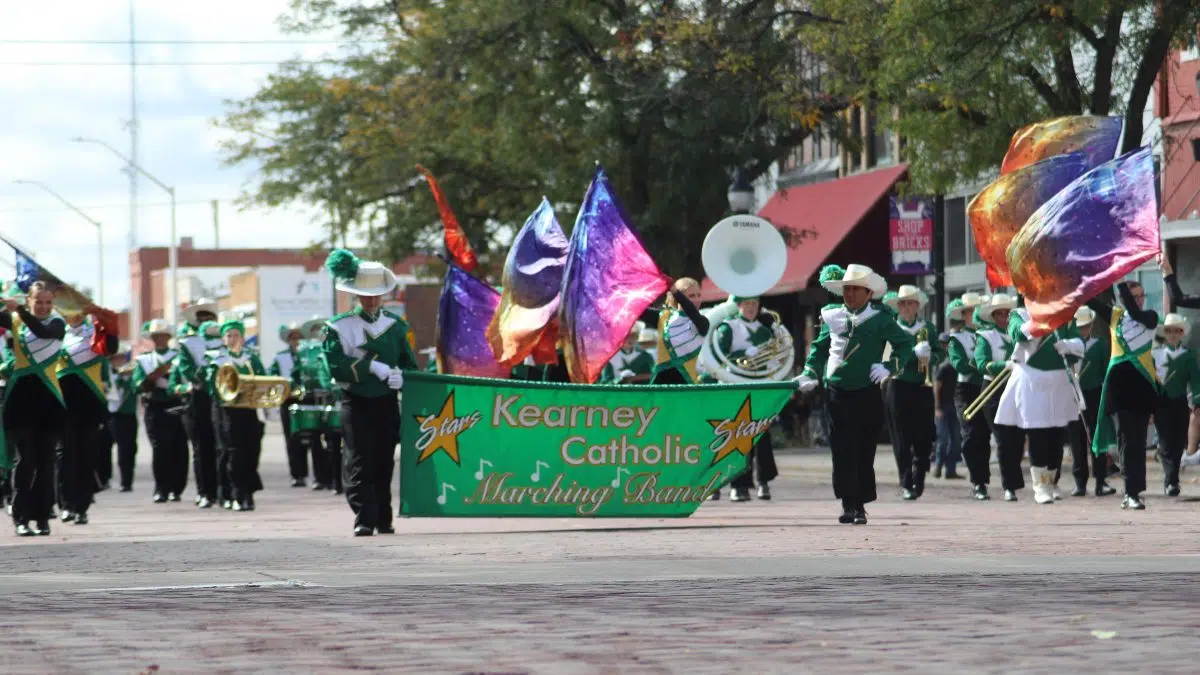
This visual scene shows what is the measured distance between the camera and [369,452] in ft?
51.8

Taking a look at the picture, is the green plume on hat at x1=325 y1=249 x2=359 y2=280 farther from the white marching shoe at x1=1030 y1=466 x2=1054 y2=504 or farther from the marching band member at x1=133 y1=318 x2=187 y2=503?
the marching band member at x1=133 y1=318 x2=187 y2=503

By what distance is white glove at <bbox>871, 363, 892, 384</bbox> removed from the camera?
16141 millimetres

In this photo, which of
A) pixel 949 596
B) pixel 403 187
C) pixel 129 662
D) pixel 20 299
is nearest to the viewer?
pixel 129 662

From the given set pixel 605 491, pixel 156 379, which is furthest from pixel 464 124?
pixel 605 491

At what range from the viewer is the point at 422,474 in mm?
15695

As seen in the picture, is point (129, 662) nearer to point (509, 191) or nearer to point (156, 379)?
point (156, 379)

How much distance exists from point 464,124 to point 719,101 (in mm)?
5481

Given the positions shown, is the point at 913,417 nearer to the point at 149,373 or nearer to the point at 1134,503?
the point at 1134,503

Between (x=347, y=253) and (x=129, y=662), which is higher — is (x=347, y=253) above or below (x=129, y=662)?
above

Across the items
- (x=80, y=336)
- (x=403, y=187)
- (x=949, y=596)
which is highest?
(x=403, y=187)

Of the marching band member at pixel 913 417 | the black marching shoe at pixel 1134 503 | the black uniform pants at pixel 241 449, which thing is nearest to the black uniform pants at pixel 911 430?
the marching band member at pixel 913 417

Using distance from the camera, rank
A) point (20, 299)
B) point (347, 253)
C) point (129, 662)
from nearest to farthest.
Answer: point (129, 662), point (347, 253), point (20, 299)

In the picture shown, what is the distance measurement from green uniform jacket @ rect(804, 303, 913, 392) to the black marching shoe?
2804mm

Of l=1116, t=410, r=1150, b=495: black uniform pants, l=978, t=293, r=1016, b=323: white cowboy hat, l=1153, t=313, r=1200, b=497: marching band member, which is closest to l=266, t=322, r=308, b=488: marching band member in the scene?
l=978, t=293, r=1016, b=323: white cowboy hat
